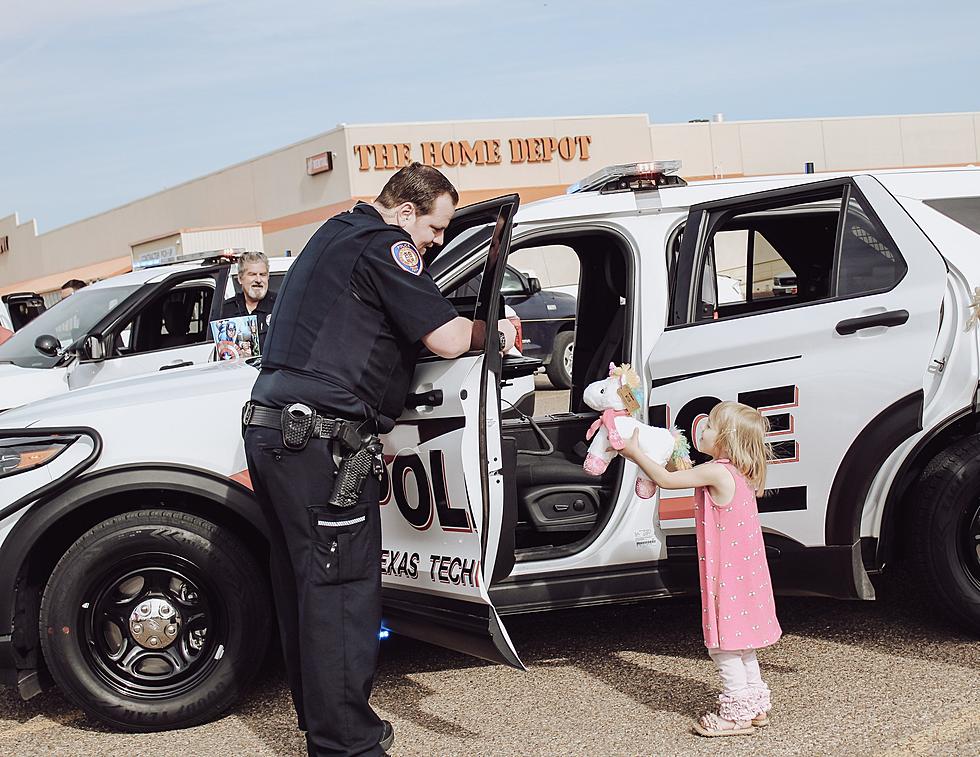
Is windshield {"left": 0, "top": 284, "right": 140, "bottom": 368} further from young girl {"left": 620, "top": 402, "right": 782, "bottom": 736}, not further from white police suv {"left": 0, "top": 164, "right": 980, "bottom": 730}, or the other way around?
young girl {"left": 620, "top": 402, "right": 782, "bottom": 736}

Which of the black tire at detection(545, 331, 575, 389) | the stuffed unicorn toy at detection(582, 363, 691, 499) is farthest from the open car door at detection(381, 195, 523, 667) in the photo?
the black tire at detection(545, 331, 575, 389)

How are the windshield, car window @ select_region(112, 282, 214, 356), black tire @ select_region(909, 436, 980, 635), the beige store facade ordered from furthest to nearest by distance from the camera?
the beige store facade < the windshield < car window @ select_region(112, 282, 214, 356) < black tire @ select_region(909, 436, 980, 635)

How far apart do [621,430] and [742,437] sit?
1.40 feet

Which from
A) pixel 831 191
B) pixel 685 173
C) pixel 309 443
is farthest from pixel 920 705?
pixel 685 173

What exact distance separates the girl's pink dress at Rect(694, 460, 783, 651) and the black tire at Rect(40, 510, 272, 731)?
1552mm

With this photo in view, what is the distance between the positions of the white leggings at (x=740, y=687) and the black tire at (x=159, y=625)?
160 cm

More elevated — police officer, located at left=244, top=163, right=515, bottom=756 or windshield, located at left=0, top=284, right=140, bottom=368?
windshield, located at left=0, top=284, right=140, bottom=368

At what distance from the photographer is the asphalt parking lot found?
146 inches

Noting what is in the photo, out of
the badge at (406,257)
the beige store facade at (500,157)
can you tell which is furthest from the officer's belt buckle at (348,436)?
the beige store facade at (500,157)

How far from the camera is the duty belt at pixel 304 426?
11.2 feet

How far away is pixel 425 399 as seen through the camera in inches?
149

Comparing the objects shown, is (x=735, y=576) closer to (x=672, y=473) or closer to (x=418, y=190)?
(x=672, y=473)

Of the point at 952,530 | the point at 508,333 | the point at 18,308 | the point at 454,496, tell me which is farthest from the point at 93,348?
the point at 18,308

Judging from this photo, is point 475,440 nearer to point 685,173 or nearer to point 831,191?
point 831,191
